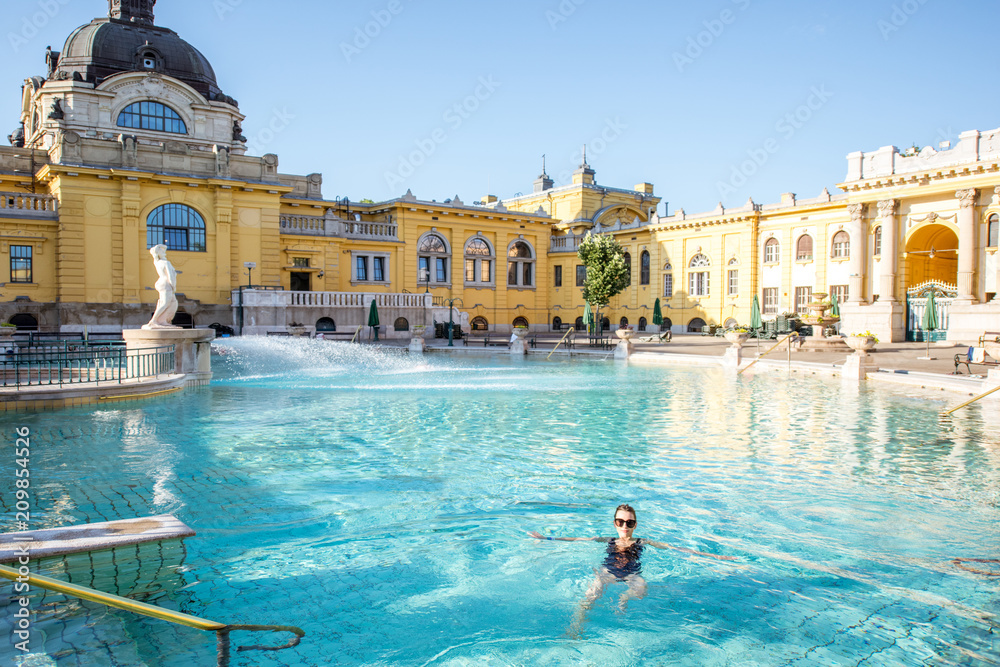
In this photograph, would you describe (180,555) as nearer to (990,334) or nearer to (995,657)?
(995,657)

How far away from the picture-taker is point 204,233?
3369cm

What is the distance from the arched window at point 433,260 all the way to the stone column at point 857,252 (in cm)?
2347

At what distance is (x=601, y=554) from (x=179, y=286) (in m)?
31.4

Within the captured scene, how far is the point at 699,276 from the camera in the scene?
44.5m

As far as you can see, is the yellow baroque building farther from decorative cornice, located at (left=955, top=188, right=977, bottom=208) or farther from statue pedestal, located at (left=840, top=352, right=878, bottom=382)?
statue pedestal, located at (left=840, top=352, right=878, bottom=382)

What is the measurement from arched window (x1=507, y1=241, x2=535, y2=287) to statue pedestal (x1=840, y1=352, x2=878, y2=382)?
30.3 meters

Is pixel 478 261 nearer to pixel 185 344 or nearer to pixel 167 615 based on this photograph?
pixel 185 344

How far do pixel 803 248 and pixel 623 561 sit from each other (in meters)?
37.9

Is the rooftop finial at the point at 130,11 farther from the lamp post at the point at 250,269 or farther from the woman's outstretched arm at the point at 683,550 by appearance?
the woman's outstretched arm at the point at 683,550

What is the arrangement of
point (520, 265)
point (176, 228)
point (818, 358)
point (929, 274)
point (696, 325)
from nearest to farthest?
point (818, 358) < point (176, 228) < point (929, 274) < point (696, 325) < point (520, 265)

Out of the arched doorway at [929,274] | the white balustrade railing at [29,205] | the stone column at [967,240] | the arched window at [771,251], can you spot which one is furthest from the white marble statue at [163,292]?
the arched window at [771,251]

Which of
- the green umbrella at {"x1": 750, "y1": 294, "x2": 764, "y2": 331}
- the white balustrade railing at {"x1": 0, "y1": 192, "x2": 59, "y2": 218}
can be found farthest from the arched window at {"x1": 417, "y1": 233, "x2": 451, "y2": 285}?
the white balustrade railing at {"x1": 0, "y1": 192, "x2": 59, "y2": 218}

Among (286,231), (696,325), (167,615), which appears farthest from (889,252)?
(167,615)

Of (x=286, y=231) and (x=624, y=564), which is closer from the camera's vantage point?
(x=624, y=564)
